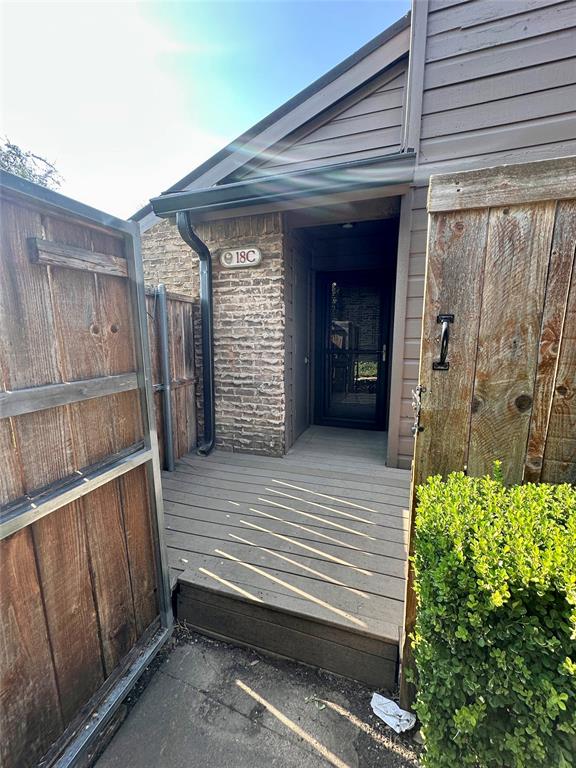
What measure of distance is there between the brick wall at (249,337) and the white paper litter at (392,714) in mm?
2304

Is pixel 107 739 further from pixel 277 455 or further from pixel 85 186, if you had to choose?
pixel 85 186

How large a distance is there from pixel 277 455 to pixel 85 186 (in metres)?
6.40

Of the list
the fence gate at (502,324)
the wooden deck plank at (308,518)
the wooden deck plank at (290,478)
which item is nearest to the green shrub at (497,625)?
the fence gate at (502,324)

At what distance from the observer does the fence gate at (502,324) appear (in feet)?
3.14

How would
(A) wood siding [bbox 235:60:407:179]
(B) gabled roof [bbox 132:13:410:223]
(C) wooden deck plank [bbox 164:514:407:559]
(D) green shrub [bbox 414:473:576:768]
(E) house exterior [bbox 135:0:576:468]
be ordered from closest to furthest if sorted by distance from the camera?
(D) green shrub [bbox 414:473:576:768]
(C) wooden deck plank [bbox 164:514:407:559]
(E) house exterior [bbox 135:0:576:468]
(B) gabled roof [bbox 132:13:410:223]
(A) wood siding [bbox 235:60:407:179]

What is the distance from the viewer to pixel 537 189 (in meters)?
0.94

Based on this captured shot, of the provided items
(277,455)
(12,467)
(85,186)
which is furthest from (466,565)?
(85,186)

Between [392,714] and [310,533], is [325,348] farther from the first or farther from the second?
[392,714]

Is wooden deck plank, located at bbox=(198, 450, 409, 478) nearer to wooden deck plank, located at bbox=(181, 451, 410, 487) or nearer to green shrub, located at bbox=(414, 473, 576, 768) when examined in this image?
wooden deck plank, located at bbox=(181, 451, 410, 487)

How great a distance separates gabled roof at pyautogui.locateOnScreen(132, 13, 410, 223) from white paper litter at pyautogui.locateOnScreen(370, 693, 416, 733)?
4.16 m

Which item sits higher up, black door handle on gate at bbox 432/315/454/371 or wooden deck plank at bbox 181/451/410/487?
black door handle on gate at bbox 432/315/454/371

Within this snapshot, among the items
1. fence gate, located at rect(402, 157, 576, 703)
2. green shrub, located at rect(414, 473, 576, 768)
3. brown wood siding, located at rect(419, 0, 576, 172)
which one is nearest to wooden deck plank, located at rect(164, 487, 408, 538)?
green shrub, located at rect(414, 473, 576, 768)

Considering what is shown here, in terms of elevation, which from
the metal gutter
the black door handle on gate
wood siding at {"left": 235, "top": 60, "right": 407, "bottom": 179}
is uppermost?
wood siding at {"left": 235, "top": 60, "right": 407, "bottom": 179}

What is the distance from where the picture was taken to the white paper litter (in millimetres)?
1291
